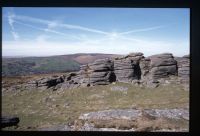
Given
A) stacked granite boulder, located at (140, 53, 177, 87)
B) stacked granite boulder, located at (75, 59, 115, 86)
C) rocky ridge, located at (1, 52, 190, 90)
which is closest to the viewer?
stacked granite boulder, located at (140, 53, 177, 87)

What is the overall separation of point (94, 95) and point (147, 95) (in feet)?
7.51

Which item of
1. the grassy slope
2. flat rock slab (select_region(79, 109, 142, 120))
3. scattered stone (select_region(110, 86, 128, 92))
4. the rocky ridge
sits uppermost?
the grassy slope

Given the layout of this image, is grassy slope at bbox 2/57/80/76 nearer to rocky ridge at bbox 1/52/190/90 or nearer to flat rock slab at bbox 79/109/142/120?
flat rock slab at bbox 79/109/142/120

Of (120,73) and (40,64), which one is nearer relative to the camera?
(40,64)

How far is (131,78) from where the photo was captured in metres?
15.4

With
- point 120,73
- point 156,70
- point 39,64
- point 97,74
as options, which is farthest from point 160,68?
point 39,64

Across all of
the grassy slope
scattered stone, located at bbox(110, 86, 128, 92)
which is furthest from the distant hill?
scattered stone, located at bbox(110, 86, 128, 92)

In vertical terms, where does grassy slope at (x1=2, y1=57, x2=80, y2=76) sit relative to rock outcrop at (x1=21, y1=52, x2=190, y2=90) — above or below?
above

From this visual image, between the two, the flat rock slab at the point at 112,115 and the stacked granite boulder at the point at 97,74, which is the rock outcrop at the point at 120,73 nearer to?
the stacked granite boulder at the point at 97,74

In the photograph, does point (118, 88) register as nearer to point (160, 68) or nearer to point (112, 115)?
point (160, 68)

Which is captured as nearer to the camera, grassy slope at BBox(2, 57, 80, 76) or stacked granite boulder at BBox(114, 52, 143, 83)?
grassy slope at BBox(2, 57, 80, 76)

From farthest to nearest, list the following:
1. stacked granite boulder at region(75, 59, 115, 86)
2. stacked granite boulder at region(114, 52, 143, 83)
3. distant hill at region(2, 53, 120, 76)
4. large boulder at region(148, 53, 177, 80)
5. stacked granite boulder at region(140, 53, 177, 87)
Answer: stacked granite boulder at region(114, 52, 143, 83) < stacked granite boulder at region(75, 59, 115, 86) < stacked granite boulder at region(140, 53, 177, 87) < large boulder at region(148, 53, 177, 80) < distant hill at region(2, 53, 120, 76)
